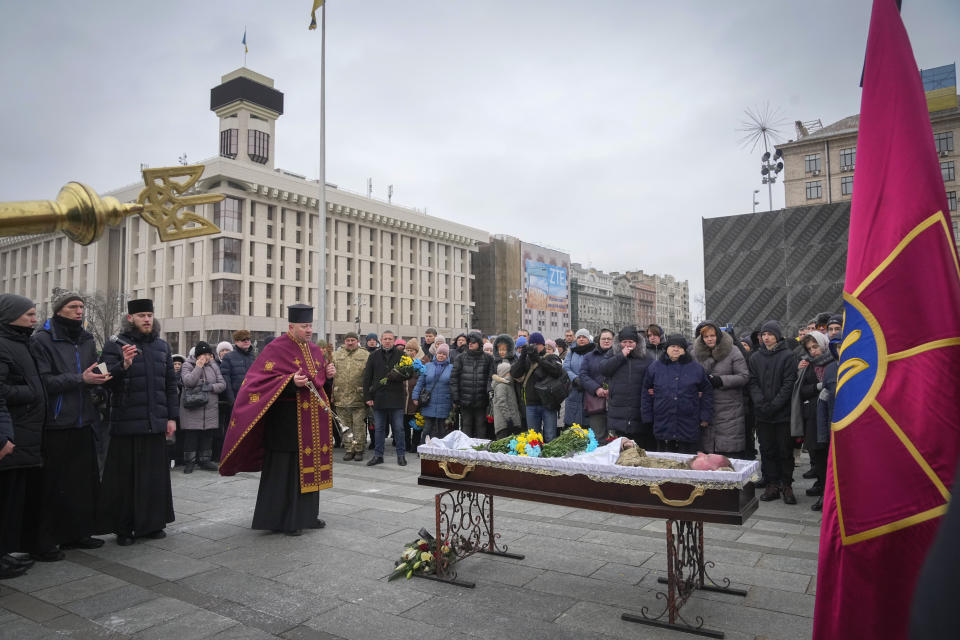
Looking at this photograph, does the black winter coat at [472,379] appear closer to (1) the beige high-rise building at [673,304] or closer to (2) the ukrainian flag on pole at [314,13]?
(2) the ukrainian flag on pole at [314,13]

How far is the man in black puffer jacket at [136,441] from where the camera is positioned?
5875 millimetres

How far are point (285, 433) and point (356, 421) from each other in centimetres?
458

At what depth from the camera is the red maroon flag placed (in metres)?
2.11

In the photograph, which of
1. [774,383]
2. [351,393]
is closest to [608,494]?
[774,383]

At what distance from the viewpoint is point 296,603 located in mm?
4301

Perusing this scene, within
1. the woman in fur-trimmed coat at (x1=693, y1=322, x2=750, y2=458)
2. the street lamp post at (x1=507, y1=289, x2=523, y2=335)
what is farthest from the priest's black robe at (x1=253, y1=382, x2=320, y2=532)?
the street lamp post at (x1=507, y1=289, x2=523, y2=335)

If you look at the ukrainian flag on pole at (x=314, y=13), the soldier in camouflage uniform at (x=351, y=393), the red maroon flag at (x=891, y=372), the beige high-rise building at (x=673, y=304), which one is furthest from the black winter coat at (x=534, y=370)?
the beige high-rise building at (x=673, y=304)

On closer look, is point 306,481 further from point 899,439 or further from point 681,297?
point 681,297

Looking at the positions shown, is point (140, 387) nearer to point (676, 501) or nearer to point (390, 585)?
point (390, 585)

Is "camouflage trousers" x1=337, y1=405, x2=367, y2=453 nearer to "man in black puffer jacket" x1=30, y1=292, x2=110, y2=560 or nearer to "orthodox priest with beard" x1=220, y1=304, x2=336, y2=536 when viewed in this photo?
"orthodox priest with beard" x1=220, y1=304, x2=336, y2=536

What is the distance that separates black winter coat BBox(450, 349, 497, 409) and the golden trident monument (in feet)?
27.1

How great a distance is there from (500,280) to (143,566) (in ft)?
281

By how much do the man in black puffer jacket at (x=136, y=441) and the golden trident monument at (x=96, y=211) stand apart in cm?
440

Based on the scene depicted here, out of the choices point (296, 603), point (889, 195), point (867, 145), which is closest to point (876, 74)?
point (867, 145)
